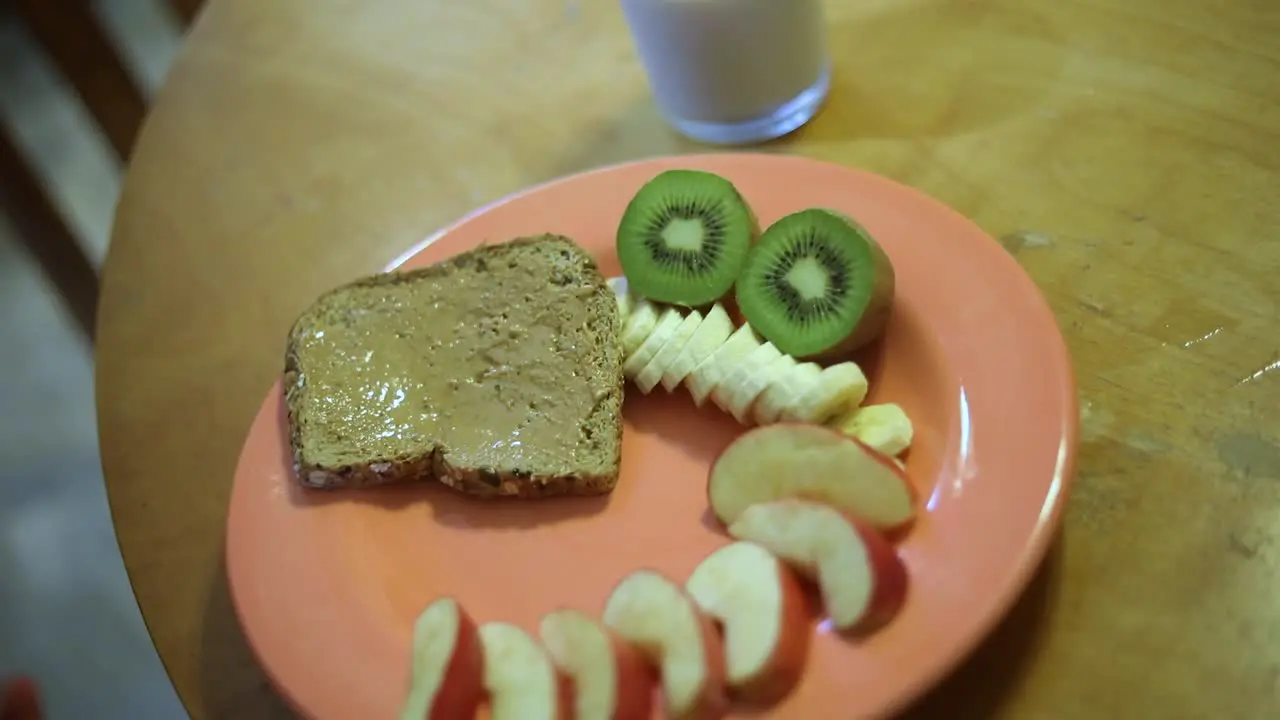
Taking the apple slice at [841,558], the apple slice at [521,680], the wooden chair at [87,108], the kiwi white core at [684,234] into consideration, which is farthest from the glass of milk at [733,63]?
the wooden chair at [87,108]

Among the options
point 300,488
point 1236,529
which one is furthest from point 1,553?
point 1236,529

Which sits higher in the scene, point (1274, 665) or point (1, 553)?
point (1274, 665)

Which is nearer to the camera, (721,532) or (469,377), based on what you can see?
(721,532)

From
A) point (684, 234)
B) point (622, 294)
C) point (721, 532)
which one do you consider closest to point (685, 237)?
point (684, 234)

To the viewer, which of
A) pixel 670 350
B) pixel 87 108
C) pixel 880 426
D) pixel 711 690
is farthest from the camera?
pixel 87 108

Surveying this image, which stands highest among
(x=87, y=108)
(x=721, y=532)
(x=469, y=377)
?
(x=87, y=108)

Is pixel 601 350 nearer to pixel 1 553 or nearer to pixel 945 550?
pixel 945 550

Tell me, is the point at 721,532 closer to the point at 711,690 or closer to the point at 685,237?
the point at 711,690

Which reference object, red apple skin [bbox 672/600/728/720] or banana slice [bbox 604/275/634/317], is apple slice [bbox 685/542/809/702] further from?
banana slice [bbox 604/275/634/317]
